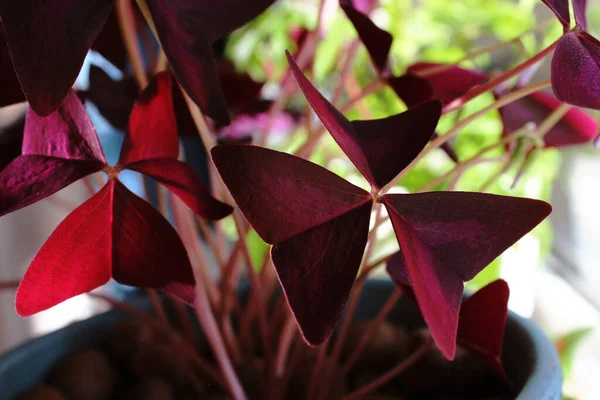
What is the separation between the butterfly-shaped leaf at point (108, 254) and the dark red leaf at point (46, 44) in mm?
55

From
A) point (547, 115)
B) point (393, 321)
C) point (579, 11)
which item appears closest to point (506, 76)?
point (579, 11)

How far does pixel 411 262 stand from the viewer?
0.20 m

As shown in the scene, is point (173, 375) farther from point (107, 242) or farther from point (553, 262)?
point (553, 262)

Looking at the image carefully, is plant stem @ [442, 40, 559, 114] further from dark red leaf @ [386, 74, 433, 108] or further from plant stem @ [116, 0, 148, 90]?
plant stem @ [116, 0, 148, 90]

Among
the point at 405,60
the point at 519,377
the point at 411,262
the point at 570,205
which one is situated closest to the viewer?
the point at 411,262

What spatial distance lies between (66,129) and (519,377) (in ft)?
0.87

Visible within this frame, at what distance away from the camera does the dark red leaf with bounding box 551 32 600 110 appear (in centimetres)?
20

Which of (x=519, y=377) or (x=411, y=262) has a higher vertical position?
(x=411, y=262)

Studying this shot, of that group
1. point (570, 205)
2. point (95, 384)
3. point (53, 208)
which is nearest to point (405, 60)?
point (570, 205)

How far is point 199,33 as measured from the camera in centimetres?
24

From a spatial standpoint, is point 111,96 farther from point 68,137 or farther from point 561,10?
point 561,10

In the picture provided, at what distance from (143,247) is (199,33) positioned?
0.09 meters

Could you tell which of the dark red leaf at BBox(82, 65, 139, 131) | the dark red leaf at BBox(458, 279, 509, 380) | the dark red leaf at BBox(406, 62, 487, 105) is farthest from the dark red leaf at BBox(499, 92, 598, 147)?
the dark red leaf at BBox(82, 65, 139, 131)

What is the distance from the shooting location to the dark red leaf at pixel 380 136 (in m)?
0.20
